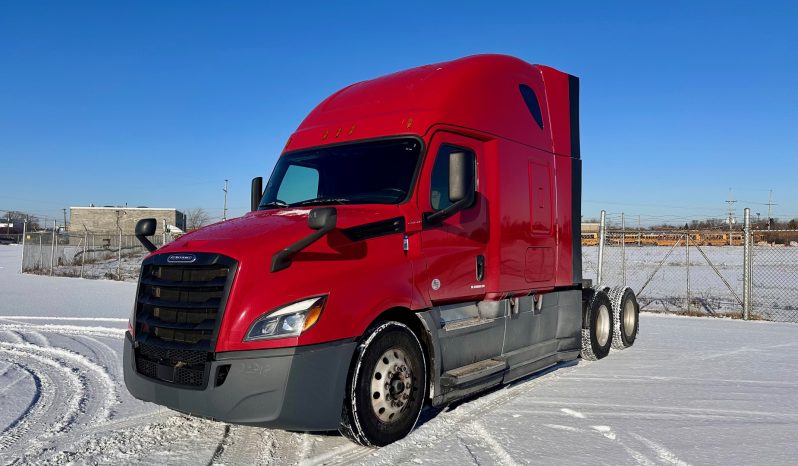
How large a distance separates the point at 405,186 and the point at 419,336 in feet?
4.22

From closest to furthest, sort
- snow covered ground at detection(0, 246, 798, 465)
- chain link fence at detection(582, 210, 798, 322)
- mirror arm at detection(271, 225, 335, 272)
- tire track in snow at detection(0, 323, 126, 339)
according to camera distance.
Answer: mirror arm at detection(271, 225, 335, 272), snow covered ground at detection(0, 246, 798, 465), tire track in snow at detection(0, 323, 126, 339), chain link fence at detection(582, 210, 798, 322)

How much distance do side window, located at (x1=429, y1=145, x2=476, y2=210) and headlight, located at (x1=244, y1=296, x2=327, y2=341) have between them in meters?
1.66

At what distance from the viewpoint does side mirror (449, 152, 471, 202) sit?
4.80m

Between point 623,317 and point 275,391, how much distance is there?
6803mm

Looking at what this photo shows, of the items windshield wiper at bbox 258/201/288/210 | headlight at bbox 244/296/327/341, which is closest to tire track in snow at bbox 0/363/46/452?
headlight at bbox 244/296/327/341

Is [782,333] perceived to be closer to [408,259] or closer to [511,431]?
[511,431]

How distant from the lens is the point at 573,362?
26.5 ft

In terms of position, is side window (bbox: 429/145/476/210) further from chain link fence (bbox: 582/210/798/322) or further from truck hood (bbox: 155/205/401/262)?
chain link fence (bbox: 582/210/798/322)

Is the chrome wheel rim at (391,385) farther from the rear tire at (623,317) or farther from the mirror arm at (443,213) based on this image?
the rear tire at (623,317)

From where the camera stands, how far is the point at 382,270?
4.44 meters

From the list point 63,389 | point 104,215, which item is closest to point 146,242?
point 63,389

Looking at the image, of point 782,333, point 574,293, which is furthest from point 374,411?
point 782,333

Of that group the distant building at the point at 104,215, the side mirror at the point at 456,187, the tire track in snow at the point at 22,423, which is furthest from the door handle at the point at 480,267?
the distant building at the point at 104,215

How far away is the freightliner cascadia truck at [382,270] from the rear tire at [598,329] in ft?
1.95
